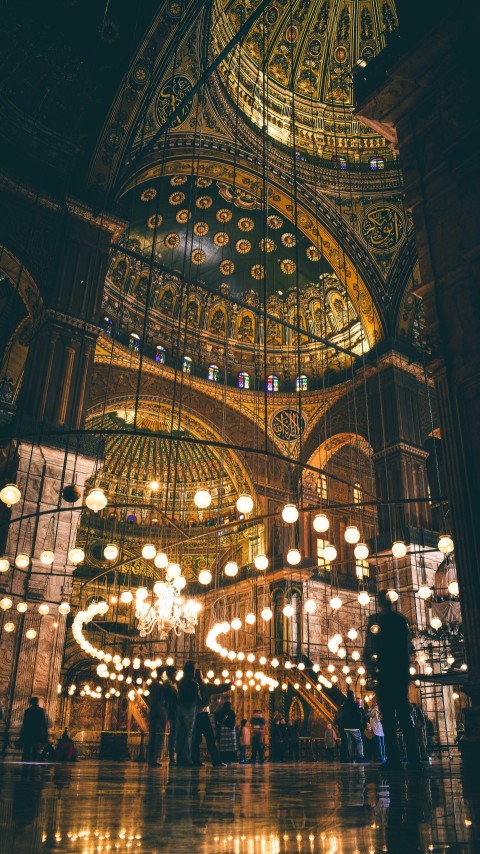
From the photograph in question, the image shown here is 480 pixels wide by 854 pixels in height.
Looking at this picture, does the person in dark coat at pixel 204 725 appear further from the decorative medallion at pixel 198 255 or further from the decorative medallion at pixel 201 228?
the decorative medallion at pixel 201 228

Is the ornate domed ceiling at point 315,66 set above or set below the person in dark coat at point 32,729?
above

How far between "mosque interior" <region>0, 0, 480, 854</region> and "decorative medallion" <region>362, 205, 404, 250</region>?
7 centimetres

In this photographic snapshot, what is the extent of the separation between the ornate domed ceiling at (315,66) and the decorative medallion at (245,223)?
2.45 m

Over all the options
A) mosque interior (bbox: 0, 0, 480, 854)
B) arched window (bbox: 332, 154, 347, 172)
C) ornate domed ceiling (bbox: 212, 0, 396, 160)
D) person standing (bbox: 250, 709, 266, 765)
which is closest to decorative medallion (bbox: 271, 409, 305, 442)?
mosque interior (bbox: 0, 0, 480, 854)

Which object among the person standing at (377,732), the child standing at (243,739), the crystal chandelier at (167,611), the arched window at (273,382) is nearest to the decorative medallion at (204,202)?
the arched window at (273,382)

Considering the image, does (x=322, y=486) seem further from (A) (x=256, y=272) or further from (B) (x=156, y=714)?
(B) (x=156, y=714)

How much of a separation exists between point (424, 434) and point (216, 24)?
11812mm

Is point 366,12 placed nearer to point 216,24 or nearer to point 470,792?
point 216,24

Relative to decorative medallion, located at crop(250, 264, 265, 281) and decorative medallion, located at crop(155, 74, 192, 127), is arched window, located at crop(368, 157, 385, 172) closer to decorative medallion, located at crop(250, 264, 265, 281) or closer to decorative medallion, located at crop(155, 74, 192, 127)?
decorative medallion, located at crop(250, 264, 265, 281)

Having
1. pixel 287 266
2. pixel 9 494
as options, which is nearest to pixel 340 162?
pixel 287 266

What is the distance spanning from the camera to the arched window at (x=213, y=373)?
65.0 ft

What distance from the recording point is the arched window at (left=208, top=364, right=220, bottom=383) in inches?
780

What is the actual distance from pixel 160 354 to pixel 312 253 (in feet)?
18.9

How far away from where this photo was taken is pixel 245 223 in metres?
19.0
